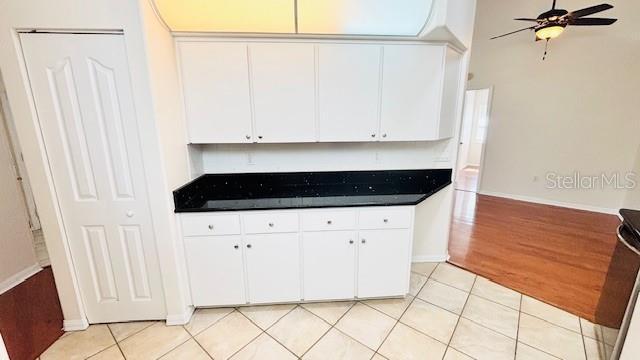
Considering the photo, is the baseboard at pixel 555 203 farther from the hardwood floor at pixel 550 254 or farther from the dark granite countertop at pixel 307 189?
the dark granite countertop at pixel 307 189

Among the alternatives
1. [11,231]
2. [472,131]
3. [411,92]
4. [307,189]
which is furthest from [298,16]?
[472,131]

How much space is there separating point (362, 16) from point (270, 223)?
63.5 inches

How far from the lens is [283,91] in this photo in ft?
6.53

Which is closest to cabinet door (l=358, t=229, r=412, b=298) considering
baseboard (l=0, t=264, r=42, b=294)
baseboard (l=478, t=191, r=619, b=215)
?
baseboard (l=0, t=264, r=42, b=294)

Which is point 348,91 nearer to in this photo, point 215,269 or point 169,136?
point 169,136

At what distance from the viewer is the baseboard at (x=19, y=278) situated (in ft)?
7.55

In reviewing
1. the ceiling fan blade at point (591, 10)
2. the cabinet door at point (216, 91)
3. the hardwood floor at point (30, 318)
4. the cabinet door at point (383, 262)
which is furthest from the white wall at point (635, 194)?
the hardwood floor at point (30, 318)

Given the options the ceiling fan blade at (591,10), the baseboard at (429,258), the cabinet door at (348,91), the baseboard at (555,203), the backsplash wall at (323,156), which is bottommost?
the baseboard at (429,258)

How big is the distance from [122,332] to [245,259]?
0.98 m

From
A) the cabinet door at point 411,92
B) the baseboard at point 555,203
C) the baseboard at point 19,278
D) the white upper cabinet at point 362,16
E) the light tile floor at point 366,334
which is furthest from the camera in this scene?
the baseboard at point 555,203

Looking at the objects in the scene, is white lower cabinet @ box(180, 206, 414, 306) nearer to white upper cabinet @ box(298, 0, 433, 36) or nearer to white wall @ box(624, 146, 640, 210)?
white upper cabinet @ box(298, 0, 433, 36)

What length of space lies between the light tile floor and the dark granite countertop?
0.86 meters

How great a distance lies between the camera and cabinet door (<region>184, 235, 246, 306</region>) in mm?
1889

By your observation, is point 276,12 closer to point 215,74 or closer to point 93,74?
point 215,74
